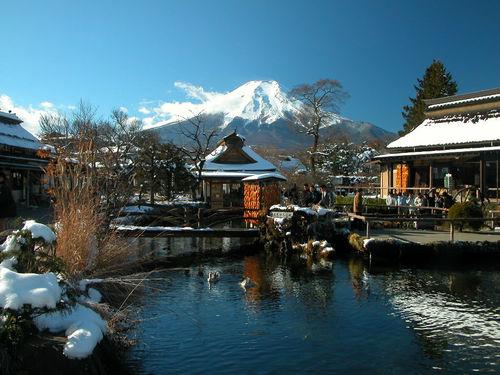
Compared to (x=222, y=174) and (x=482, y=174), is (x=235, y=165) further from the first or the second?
(x=482, y=174)

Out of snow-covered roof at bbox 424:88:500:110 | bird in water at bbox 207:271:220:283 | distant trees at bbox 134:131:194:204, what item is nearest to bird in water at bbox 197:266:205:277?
bird in water at bbox 207:271:220:283

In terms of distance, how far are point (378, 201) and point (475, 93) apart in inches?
343

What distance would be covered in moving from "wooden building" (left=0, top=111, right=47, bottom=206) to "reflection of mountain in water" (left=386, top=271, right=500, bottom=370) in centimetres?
2462

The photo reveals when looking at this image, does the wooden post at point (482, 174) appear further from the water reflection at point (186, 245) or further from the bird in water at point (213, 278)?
the bird in water at point (213, 278)

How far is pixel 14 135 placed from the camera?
106ft

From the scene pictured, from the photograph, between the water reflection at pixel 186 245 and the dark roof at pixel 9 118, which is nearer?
the water reflection at pixel 186 245

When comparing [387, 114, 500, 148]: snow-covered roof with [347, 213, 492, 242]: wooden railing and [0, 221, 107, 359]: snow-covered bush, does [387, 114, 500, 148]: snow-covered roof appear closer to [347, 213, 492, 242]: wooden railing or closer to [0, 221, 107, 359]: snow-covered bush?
[347, 213, 492, 242]: wooden railing

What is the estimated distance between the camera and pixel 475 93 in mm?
28406

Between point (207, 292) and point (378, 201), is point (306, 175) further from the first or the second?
point (207, 292)

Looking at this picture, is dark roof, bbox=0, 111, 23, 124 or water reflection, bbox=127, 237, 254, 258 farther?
dark roof, bbox=0, 111, 23, 124

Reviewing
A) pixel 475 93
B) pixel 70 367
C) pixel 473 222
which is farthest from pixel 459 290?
pixel 475 93

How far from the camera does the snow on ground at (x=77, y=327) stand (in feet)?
17.3

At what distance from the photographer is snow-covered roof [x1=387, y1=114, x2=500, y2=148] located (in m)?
24.9

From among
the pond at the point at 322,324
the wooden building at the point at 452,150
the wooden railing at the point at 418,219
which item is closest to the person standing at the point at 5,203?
the pond at the point at 322,324
